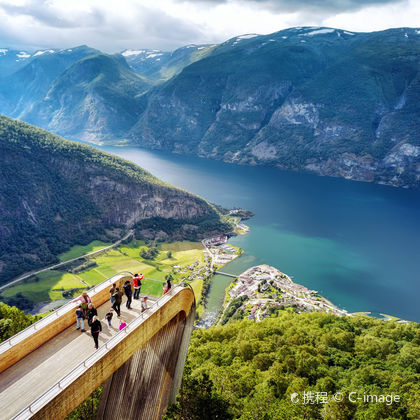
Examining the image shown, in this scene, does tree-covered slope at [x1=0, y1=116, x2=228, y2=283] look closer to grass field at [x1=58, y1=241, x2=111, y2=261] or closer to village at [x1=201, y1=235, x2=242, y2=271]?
grass field at [x1=58, y1=241, x2=111, y2=261]

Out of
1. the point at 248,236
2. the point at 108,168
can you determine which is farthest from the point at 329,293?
the point at 108,168

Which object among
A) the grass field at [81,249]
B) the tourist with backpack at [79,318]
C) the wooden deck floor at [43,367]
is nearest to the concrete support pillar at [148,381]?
Answer: the wooden deck floor at [43,367]

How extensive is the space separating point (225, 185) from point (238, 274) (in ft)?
296

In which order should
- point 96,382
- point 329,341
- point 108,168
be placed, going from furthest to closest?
point 108,168 < point 329,341 < point 96,382

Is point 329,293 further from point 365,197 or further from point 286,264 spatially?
point 365,197

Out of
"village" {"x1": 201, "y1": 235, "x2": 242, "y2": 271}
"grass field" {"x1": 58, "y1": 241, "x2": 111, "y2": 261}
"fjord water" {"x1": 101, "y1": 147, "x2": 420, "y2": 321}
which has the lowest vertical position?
"grass field" {"x1": 58, "y1": 241, "x2": 111, "y2": 261}

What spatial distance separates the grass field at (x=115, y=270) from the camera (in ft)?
229

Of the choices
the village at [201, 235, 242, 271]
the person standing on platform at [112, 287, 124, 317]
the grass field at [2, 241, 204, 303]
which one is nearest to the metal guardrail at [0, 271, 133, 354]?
the person standing on platform at [112, 287, 124, 317]

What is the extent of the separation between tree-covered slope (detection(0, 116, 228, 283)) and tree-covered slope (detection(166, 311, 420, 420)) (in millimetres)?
65162

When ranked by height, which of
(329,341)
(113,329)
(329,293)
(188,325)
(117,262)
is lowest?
(117,262)

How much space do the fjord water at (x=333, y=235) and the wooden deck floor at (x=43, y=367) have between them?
185 feet

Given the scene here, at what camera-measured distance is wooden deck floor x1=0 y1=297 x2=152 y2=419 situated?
35.1ft

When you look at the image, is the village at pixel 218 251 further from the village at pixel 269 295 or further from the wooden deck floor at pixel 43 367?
the wooden deck floor at pixel 43 367

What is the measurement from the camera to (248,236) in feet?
352
